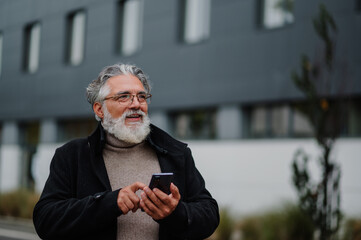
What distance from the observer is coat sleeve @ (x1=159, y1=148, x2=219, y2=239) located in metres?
2.82

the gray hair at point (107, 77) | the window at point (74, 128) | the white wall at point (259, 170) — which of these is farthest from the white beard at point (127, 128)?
the window at point (74, 128)

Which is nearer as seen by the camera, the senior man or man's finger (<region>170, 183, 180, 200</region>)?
man's finger (<region>170, 183, 180, 200</region>)

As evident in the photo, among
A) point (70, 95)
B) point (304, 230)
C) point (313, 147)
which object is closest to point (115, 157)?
point (304, 230)

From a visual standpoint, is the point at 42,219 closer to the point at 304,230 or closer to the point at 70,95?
the point at 304,230

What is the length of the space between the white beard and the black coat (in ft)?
0.18

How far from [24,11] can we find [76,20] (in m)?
3.13

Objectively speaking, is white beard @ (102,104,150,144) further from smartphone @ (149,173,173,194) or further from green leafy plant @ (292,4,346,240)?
green leafy plant @ (292,4,346,240)

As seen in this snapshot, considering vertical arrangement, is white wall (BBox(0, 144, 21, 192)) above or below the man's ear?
below

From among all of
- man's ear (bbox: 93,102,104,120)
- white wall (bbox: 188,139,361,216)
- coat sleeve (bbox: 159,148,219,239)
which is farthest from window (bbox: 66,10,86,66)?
coat sleeve (bbox: 159,148,219,239)

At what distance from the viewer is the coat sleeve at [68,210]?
2807 mm

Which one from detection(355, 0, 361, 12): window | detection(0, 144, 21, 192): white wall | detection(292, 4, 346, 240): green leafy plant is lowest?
detection(0, 144, 21, 192): white wall

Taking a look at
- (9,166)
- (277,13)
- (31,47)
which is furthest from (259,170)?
(9,166)

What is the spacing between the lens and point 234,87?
1505cm

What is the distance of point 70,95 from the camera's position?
66.8 feet
